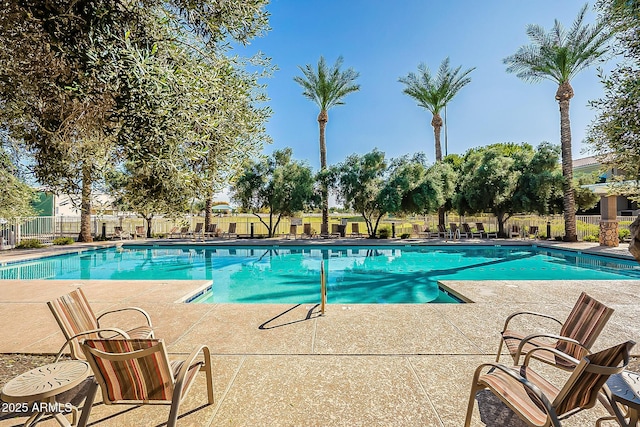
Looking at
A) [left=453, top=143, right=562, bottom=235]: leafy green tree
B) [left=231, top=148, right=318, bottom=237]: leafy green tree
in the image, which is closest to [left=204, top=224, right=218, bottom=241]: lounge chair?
[left=231, top=148, right=318, bottom=237]: leafy green tree

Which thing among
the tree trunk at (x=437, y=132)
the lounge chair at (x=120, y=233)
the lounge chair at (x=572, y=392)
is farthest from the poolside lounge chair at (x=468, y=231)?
the lounge chair at (x=120, y=233)

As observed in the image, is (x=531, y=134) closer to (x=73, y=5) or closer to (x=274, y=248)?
(x=274, y=248)

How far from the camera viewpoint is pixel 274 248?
18.9 meters

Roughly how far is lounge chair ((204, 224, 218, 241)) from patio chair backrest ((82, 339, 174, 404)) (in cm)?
2096

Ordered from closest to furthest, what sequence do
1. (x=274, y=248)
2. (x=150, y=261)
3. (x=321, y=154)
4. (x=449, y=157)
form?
(x=150, y=261) → (x=274, y=248) → (x=321, y=154) → (x=449, y=157)

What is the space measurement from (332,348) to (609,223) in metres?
17.8

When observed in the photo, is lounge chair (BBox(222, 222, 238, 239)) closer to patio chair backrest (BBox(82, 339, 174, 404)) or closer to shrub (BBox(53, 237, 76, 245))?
shrub (BBox(53, 237, 76, 245))

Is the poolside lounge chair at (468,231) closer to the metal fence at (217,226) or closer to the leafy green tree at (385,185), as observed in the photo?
the metal fence at (217,226)

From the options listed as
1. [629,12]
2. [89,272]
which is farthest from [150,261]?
[629,12]

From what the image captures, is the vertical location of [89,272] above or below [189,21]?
below

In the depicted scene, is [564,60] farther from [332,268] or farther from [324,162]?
[332,268]

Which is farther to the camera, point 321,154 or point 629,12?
point 321,154

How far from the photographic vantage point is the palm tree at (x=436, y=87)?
21.4 meters

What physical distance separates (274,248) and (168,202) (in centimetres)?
1456
